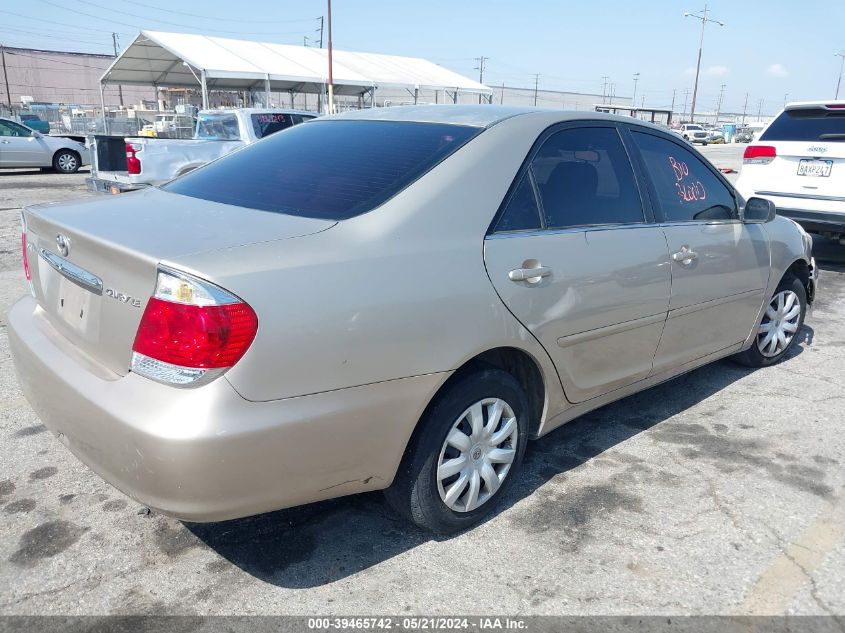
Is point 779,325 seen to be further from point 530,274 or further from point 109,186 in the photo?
point 109,186

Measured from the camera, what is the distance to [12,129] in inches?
712

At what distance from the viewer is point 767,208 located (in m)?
4.19

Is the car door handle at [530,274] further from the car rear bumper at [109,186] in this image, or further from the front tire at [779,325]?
the car rear bumper at [109,186]

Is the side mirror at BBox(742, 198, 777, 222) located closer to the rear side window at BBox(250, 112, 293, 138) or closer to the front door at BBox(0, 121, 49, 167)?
the rear side window at BBox(250, 112, 293, 138)

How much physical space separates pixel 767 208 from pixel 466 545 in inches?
113

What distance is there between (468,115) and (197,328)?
171cm

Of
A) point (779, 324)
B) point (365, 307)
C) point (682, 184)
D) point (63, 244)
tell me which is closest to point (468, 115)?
point (365, 307)

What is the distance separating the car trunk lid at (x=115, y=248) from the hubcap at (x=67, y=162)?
18.2 meters

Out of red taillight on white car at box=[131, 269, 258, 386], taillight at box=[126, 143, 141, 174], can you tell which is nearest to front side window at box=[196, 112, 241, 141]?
taillight at box=[126, 143, 141, 174]

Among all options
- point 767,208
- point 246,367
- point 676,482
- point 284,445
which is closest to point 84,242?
point 246,367

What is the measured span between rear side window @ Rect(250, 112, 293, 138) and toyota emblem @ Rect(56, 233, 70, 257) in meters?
9.50

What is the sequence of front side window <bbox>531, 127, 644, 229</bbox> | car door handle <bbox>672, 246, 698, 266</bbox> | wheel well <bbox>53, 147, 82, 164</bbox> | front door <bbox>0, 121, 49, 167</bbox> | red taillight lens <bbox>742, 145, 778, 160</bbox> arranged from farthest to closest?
wheel well <bbox>53, 147, 82, 164</bbox> → front door <bbox>0, 121, 49, 167</bbox> → red taillight lens <bbox>742, 145, 778, 160</bbox> → car door handle <bbox>672, 246, 698, 266</bbox> → front side window <bbox>531, 127, 644, 229</bbox>

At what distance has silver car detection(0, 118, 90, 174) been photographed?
17.8m

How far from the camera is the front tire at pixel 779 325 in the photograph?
470cm
